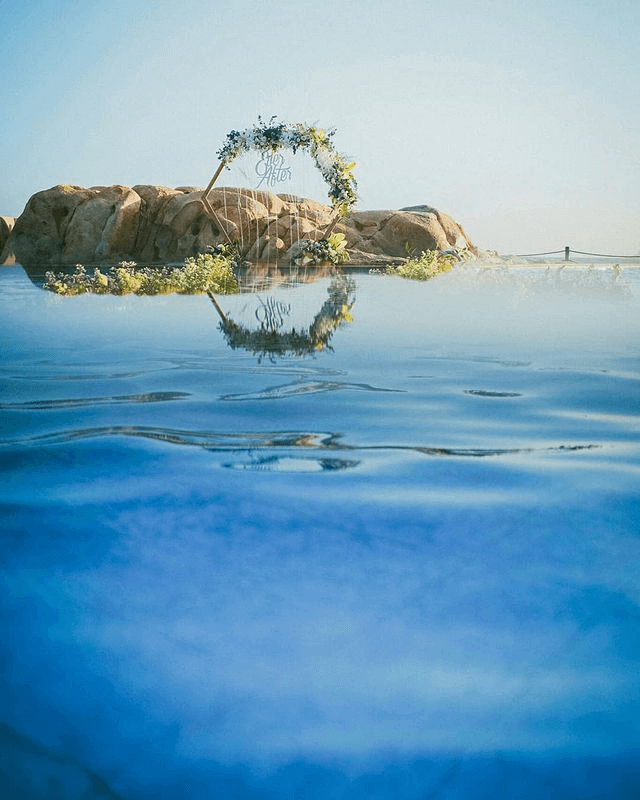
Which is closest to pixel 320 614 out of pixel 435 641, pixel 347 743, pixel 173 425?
pixel 435 641

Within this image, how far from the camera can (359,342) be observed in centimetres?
501

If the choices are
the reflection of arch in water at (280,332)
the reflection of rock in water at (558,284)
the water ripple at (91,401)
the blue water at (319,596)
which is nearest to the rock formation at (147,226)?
the reflection of rock in water at (558,284)

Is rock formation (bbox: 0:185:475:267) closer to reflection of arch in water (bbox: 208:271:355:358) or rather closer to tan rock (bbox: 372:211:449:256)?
tan rock (bbox: 372:211:449:256)

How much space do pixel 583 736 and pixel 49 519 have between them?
132 cm

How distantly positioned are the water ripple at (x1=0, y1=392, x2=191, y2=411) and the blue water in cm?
2

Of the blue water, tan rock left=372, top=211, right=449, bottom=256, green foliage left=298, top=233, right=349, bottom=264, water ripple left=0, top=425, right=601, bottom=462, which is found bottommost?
the blue water

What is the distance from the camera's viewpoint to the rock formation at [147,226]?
17484 millimetres

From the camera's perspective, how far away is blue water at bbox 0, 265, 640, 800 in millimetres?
1246

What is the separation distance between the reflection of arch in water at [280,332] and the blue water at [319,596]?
1.39 metres

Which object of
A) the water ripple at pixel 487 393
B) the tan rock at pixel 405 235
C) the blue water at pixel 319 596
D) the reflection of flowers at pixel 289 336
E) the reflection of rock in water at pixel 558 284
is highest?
the tan rock at pixel 405 235

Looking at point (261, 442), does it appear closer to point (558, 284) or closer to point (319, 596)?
point (319, 596)

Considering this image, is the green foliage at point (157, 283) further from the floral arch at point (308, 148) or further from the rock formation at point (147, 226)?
the rock formation at point (147, 226)

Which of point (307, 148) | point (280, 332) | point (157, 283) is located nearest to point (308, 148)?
point (307, 148)

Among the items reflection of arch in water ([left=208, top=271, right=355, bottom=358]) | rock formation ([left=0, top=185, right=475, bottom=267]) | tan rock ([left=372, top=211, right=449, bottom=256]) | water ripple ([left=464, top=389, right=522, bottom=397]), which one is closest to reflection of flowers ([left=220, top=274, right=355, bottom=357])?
reflection of arch in water ([left=208, top=271, right=355, bottom=358])
